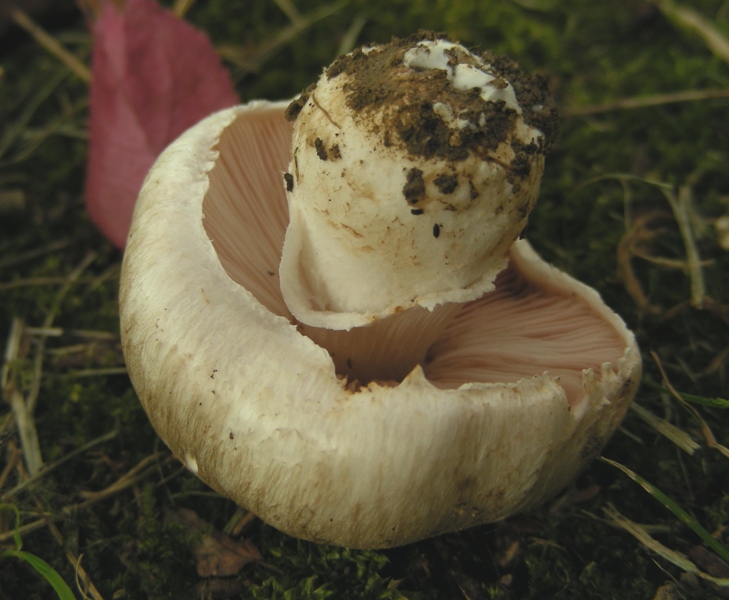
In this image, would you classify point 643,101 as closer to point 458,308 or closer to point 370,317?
point 458,308

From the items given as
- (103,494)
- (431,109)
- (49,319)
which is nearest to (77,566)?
(103,494)

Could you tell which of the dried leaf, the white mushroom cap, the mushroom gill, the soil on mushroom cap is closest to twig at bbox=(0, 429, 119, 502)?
the dried leaf

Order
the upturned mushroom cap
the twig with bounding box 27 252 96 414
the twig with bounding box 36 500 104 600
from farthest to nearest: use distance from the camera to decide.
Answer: the twig with bounding box 27 252 96 414, the twig with bounding box 36 500 104 600, the upturned mushroom cap

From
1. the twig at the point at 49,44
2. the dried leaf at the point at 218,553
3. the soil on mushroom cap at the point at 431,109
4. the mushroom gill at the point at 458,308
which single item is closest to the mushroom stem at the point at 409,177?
the soil on mushroom cap at the point at 431,109

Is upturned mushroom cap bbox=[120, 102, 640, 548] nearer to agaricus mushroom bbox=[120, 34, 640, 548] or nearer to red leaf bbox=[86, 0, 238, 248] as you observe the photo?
agaricus mushroom bbox=[120, 34, 640, 548]

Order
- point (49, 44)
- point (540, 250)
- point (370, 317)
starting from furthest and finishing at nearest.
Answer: point (49, 44) < point (540, 250) < point (370, 317)

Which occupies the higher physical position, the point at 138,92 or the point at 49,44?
→ the point at 138,92

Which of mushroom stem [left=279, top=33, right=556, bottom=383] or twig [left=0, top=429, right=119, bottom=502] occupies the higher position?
mushroom stem [left=279, top=33, right=556, bottom=383]
